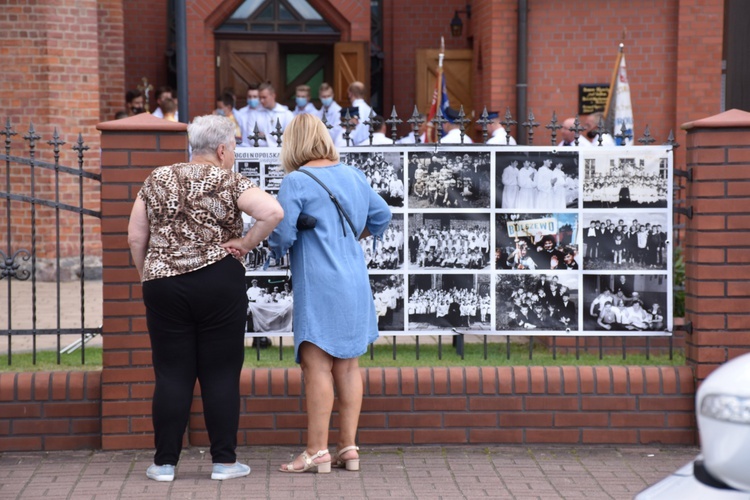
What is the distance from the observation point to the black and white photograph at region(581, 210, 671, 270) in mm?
6293

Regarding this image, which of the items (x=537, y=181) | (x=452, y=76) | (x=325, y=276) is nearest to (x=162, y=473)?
(x=325, y=276)

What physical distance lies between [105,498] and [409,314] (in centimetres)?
192

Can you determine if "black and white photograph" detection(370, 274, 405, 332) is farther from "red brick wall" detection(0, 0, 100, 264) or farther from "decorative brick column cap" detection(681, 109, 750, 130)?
"red brick wall" detection(0, 0, 100, 264)

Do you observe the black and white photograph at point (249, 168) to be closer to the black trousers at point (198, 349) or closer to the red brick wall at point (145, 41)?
the black trousers at point (198, 349)

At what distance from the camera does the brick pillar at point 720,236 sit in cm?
610

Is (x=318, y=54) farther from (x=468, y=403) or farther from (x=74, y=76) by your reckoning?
(x=468, y=403)

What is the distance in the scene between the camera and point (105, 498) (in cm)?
527

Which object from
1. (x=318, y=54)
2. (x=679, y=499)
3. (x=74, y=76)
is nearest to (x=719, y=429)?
(x=679, y=499)

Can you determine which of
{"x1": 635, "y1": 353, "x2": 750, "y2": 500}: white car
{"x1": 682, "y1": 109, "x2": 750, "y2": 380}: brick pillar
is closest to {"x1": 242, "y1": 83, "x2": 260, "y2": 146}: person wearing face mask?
{"x1": 682, "y1": 109, "x2": 750, "y2": 380}: brick pillar

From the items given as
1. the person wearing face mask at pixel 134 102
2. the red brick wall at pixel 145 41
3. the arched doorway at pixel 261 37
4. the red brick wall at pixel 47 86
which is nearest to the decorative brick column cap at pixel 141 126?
the red brick wall at pixel 47 86

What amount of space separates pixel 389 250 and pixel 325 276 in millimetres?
805

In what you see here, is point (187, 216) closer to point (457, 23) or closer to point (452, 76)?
point (452, 76)

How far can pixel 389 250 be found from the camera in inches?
247

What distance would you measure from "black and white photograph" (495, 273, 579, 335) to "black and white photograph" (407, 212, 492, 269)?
209 mm
